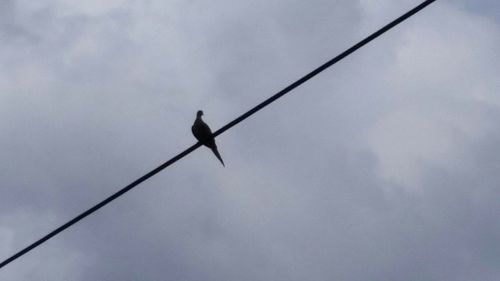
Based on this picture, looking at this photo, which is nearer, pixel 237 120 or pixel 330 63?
pixel 330 63

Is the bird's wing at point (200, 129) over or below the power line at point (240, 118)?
over

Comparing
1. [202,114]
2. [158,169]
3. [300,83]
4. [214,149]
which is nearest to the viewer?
[300,83]

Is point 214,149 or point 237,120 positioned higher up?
point 214,149

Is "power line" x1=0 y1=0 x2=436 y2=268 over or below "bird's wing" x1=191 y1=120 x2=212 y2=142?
below

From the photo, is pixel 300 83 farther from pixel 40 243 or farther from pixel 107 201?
pixel 40 243

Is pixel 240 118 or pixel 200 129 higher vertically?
pixel 200 129

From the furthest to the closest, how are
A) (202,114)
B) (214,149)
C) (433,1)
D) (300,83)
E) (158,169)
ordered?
1. (202,114)
2. (214,149)
3. (158,169)
4. (300,83)
5. (433,1)

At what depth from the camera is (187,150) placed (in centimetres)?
793

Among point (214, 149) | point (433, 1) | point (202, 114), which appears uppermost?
point (202, 114)

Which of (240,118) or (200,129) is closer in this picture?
(240,118)

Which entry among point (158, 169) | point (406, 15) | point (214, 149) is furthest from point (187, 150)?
point (214, 149)

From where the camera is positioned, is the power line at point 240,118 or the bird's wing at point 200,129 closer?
the power line at point 240,118

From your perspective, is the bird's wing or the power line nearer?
the power line

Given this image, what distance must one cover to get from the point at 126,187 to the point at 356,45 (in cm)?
221
